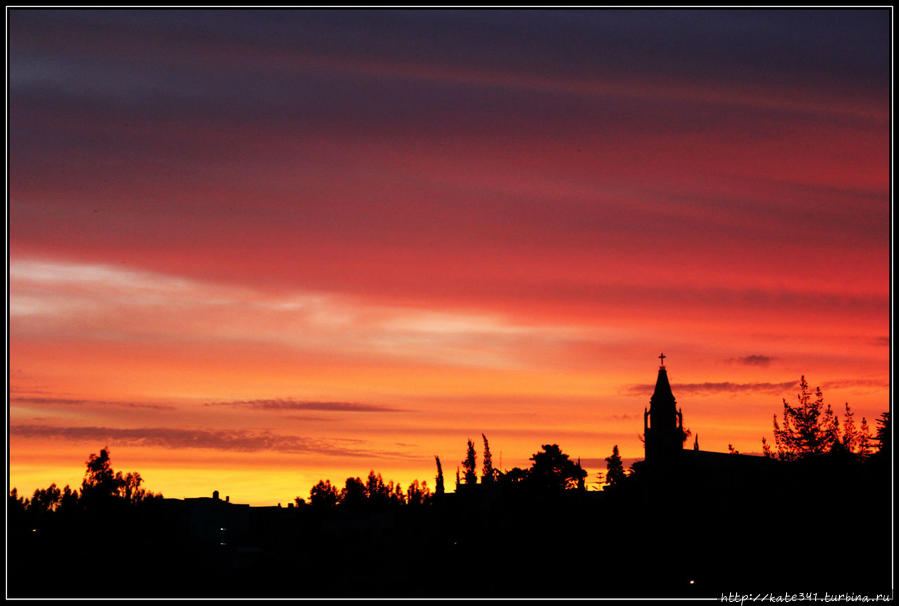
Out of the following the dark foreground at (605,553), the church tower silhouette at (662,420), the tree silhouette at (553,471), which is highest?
the church tower silhouette at (662,420)

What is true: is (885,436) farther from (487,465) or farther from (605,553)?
(487,465)

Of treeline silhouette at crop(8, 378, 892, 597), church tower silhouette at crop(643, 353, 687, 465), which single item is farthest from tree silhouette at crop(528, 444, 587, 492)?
church tower silhouette at crop(643, 353, 687, 465)

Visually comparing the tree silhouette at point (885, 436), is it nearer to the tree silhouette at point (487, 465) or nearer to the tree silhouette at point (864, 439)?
the tree silhouette at point (864, 439)

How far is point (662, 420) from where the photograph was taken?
5576 inches

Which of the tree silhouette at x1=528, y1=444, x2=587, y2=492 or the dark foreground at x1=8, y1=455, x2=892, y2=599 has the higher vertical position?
the tree silhouette at x1=528, y1=444, x2=587, y2=492

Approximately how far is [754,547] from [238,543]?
96.2 m

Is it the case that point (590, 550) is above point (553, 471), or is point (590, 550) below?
below

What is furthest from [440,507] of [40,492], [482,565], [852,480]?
[40,492]

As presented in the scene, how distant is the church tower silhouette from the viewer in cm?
13888

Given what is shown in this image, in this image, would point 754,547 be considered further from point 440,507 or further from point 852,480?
point 440,507

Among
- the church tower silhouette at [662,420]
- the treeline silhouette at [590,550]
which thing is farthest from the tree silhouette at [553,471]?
the church tower silhouette at [662,420]

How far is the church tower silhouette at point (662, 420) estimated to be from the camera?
456 feet

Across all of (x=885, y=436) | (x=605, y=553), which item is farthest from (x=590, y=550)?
(x=885, y=436)

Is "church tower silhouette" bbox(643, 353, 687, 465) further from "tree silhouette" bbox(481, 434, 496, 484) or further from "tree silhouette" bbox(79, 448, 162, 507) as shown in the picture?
"tree silhouette" bbox(79, 448, 162, 507)
